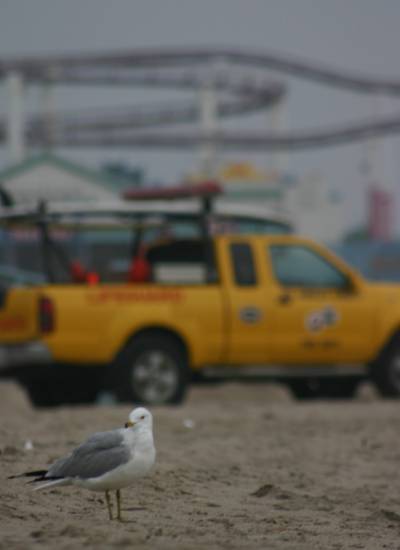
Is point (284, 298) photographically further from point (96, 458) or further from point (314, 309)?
point (96, 458)

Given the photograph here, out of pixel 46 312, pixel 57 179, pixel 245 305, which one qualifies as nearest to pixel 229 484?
pixel 46 312

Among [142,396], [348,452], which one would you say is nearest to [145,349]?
[142,396]

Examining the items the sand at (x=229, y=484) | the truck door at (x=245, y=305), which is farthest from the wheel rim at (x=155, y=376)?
the truck door at (x=245, y=305)

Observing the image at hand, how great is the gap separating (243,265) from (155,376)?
1414mm

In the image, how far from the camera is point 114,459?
602cm

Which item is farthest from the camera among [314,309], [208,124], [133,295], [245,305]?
[208,124]

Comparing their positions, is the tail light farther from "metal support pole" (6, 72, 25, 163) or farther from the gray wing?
"metal support pole" (6, 72, 25, 163)

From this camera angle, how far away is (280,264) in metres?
13.9

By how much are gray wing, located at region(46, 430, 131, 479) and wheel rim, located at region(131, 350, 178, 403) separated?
7.00m

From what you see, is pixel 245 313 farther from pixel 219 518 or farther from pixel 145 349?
pixel 219 518

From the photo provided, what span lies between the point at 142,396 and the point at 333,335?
2.14 meters

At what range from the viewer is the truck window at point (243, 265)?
13609 mm

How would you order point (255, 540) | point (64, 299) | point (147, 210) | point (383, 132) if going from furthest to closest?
point (383, 132), point (147, 210), point (64, 299), point (255, 540)

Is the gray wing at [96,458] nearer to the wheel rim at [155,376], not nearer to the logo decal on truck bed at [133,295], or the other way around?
the logo decal on truck bed at [133,295]
